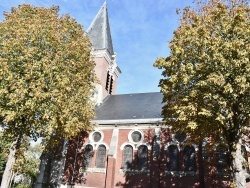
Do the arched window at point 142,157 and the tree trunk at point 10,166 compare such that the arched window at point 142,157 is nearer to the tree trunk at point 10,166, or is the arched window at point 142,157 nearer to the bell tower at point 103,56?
the bell tower at point 103,56

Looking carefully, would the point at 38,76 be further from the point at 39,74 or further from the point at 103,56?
the point at 103,56

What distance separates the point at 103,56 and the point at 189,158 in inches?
683

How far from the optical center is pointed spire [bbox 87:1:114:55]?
31.6 meters

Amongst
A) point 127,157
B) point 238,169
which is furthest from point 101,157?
point 238,169

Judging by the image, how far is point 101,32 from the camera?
32.8m

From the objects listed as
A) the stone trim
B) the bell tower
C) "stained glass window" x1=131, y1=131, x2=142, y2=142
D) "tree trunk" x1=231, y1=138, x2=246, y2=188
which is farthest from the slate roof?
"tree trunk" x1=231, y1=138, x2=246, y2=188

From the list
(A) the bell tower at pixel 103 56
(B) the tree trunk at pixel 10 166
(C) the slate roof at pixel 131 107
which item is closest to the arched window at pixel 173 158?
(C) the slate roof at pixel 131 107

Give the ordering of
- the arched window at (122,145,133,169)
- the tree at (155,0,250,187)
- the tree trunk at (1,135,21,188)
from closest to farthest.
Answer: the tree at (155,0,250,187) < the tree trunk at (1,135,21,188) < the arched window at (122,145,133,169)

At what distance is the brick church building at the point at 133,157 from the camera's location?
1730 centimetres

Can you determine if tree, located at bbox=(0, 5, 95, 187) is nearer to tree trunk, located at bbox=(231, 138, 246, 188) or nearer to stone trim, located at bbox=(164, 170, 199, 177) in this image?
stone trim, located at bbox=(164, 170, 199, 177)

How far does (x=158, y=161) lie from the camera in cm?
1830

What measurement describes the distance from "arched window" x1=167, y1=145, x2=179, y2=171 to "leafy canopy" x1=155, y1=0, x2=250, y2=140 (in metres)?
6.90

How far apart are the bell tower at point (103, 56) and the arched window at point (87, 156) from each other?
701 cm

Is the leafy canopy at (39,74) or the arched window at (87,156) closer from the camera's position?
the leafy canopy at (39,74)
